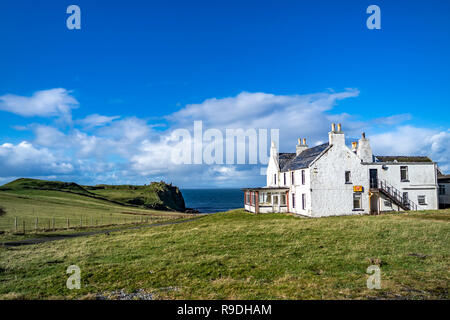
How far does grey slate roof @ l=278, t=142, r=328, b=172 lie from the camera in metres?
40.4

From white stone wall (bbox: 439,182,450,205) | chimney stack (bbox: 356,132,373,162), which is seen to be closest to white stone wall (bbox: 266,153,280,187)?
chimney stack (bbox: 356,132,373,162)

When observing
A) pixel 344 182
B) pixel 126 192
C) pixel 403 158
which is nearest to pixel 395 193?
pixel 403 158

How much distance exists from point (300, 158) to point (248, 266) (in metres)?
33.2

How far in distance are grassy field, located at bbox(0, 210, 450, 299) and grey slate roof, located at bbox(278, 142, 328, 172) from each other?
A: 56.4 ft

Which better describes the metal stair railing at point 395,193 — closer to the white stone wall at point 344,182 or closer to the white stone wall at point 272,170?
the white stone wall at point 344,182

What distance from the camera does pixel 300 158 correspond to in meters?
45.5

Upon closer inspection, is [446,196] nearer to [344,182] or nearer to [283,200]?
[344,182]

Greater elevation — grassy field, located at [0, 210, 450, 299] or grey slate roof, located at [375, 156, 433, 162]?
grey slate roof, located at [375, 156, 433, 162]

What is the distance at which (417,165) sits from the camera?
138ft

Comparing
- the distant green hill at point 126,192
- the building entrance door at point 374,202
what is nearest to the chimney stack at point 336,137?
the building entrance door at point 374,202

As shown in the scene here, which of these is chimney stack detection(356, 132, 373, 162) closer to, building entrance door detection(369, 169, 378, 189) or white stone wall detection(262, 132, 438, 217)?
white stone wall detection(262, 132, 438, 217)

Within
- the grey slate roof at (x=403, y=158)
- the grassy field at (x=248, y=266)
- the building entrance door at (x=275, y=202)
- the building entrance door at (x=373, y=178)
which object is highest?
the grey slate roof at (x=403, y=158)

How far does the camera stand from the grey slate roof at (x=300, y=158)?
133ft

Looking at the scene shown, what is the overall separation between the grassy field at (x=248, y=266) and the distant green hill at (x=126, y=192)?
236 feet
